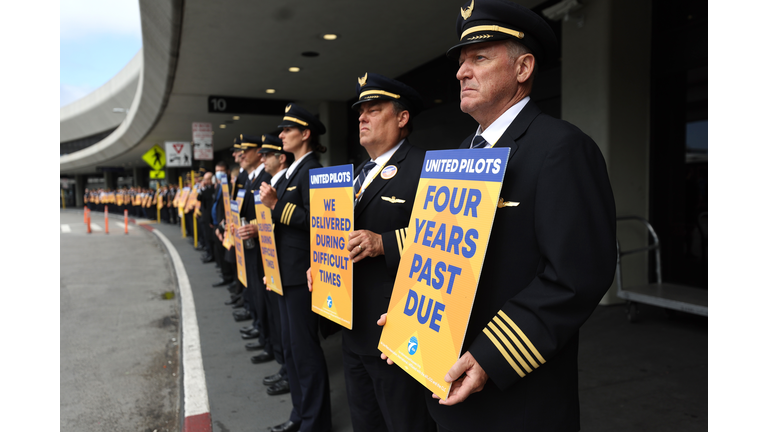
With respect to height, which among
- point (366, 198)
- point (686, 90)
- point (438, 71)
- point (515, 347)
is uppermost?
point (438, 71)

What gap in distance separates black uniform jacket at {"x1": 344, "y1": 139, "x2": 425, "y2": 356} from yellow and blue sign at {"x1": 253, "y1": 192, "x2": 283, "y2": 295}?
3.59ft

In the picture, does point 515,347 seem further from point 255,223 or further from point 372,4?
point 372,4

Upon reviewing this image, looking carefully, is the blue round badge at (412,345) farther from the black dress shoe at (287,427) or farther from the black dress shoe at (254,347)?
the black dress shoe at (254,347)

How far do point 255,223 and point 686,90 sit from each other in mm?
5658

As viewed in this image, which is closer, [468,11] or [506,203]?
[506,203]

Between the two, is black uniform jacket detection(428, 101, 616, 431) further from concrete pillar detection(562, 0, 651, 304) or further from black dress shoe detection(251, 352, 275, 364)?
concrete pillar detection(562, 0, 651, 304)

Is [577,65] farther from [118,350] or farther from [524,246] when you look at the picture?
[118,350]

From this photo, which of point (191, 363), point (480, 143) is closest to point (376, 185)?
point (480, 143)

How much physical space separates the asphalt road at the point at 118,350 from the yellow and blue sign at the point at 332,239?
86.9 inches

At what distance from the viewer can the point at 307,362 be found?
3242 mm

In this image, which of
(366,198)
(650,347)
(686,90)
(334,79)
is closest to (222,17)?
(334,79)

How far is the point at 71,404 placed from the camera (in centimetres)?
423

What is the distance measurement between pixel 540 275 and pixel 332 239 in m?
Result: 1.36

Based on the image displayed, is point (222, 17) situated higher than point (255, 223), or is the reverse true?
point (222, 17)
